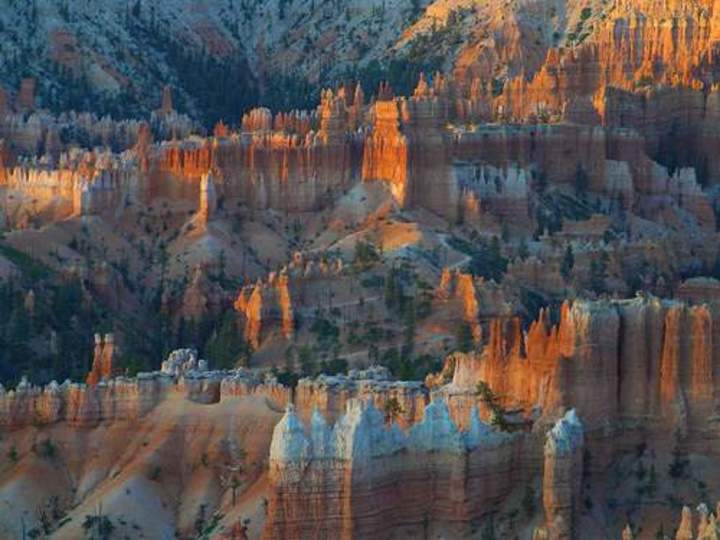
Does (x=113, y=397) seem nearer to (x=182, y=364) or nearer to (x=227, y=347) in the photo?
(x=182, y=364)

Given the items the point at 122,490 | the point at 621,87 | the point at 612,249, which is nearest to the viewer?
the point at 122,490

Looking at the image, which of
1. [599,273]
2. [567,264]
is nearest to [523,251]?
[567,264]

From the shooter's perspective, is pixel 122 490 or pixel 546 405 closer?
pixel 546 405

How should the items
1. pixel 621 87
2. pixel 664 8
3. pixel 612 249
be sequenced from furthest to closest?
pixel 664 8 < pixel 621 87 < pixel 612 249

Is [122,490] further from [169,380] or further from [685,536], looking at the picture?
[685,536]

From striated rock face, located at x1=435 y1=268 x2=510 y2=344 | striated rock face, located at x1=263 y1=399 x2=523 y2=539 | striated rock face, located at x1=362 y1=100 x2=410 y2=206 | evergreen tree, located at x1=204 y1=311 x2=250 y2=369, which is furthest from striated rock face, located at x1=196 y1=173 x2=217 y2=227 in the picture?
striated rock face, located at x1=263 y1=399 x2=523 y2=539

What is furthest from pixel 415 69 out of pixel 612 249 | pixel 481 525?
pixel 481 525

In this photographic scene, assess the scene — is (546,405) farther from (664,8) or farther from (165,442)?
(664,8)
